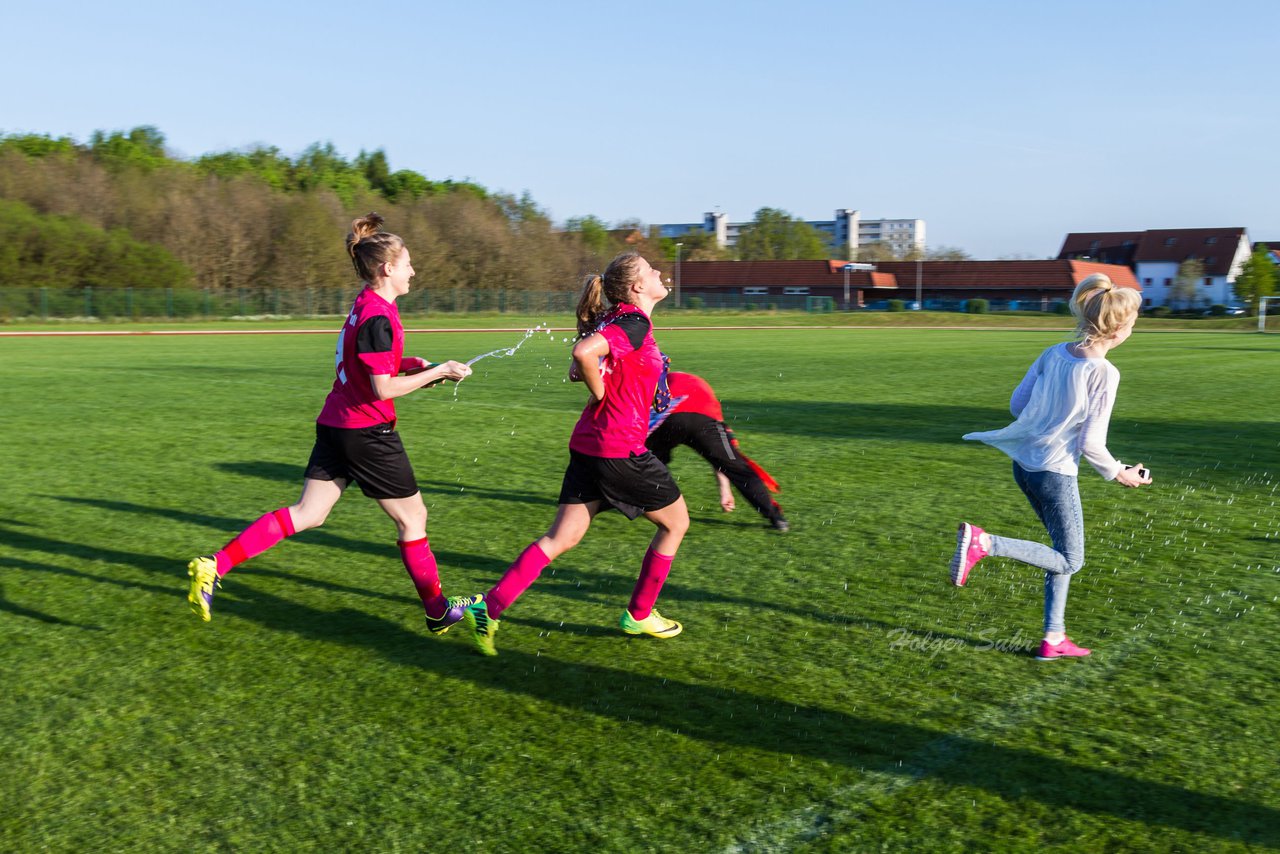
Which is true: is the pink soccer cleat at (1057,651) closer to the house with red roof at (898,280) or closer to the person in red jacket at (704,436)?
the person in red jacket at (704,436)

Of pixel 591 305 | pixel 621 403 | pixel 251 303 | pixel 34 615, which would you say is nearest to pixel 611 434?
pixel 621 403

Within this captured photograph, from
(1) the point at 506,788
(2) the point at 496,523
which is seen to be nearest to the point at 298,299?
(2) the point at 496,523

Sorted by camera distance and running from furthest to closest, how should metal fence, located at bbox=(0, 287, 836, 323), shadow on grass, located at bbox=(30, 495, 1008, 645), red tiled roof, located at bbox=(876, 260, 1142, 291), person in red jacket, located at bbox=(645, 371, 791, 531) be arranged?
red tiled roof, located at bbox=(876, 260, 1142, 291) < metal fence, located at bbox=(0, 287, 836, 323) < person in red jacket, located at bbox=(645, 371, 791, 531) < shadow on grass, located at bbox=(30, 495, 1008, 645)

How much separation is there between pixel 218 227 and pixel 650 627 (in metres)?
69.2

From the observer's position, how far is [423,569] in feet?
16.0

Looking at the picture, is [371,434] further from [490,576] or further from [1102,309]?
[1102,309]

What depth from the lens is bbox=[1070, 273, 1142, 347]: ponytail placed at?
4359 mm

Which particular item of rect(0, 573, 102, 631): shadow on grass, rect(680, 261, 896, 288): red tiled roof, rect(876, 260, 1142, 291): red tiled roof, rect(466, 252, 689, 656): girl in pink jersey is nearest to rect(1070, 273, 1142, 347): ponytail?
rect(466, 252, 689, 656): girl in pink jersey

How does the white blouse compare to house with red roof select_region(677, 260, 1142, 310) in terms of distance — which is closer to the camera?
the white blouse

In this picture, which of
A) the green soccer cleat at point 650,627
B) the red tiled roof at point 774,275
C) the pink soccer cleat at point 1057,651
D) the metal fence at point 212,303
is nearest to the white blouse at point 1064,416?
the pink soccer cleat at point 1057,651

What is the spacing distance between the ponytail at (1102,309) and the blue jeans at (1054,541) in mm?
585

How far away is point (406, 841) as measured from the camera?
122 inches

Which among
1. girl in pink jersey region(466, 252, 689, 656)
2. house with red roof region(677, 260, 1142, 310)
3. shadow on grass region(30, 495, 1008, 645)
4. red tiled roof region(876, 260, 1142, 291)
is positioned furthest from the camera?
house with red roof region(677, 260, 1142, 310)

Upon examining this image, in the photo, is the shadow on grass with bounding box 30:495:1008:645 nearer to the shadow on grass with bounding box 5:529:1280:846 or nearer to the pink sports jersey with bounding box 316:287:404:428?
the shadow on grass with bounding box 5:529:1280:846
